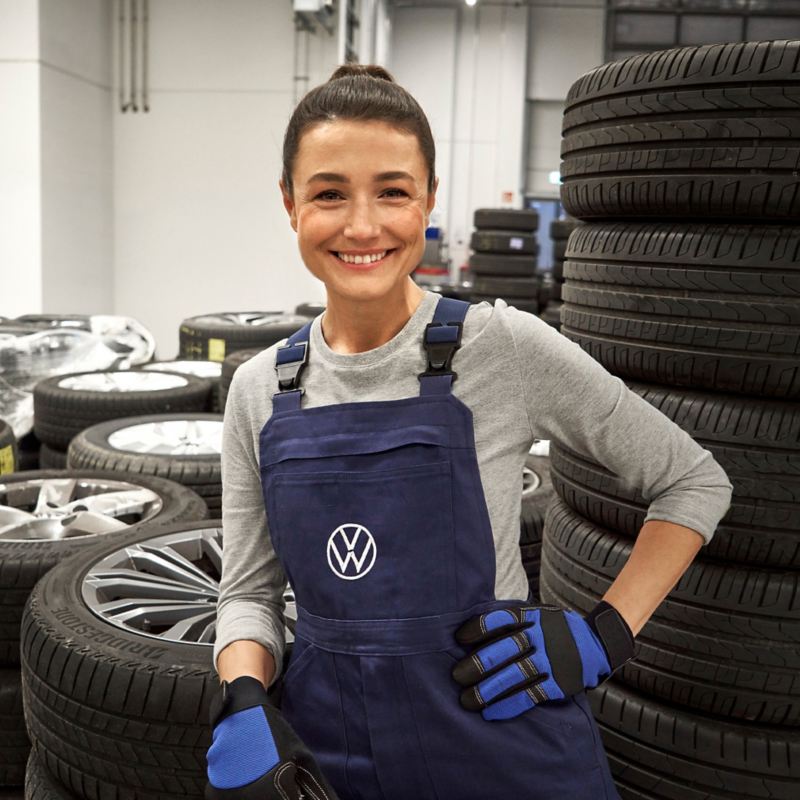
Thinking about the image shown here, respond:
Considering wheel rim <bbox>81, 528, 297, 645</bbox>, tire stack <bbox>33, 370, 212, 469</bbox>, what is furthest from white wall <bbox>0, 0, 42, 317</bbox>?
wheel rim <bbox>81, 528, 297, 645</bbox>

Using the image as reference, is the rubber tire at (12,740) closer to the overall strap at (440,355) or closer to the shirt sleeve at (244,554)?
the shirt sleeve at (244,554)

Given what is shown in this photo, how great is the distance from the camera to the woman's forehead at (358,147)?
3.71ft

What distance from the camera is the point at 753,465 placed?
1596 millimetres

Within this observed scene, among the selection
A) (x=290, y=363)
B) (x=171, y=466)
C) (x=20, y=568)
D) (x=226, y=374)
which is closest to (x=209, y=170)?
(x=226, y=374)

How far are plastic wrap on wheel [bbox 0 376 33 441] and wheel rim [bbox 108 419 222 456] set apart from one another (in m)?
1.10

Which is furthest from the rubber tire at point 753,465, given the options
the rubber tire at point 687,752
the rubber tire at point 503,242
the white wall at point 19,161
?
the rubber tire at point 503,242

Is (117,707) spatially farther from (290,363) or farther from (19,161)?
(19,161)

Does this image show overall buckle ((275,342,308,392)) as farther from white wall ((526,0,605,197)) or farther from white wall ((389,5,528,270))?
white wall ((526,0,605,197))

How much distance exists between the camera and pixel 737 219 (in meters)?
1.60

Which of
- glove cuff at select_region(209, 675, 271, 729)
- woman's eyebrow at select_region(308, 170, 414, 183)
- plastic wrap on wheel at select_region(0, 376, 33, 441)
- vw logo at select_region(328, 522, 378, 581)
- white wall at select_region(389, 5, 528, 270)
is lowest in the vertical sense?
plastic wrap on wheel at select_region(0, 376, 33, 441)

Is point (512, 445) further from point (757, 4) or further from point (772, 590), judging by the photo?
point (757, 4)

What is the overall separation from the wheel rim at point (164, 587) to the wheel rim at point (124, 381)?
7.05 feet

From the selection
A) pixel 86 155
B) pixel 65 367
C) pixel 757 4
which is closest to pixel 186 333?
pixel 65 367

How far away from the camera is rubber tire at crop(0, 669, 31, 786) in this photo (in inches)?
85.2
